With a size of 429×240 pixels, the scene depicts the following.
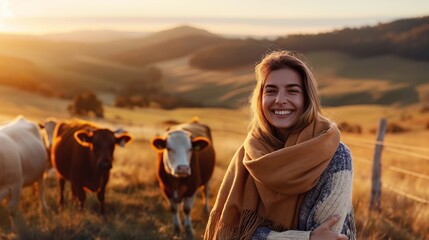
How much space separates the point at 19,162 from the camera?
7.20m

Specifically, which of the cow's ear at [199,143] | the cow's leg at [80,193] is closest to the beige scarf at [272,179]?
the cow's ear at [199,143]

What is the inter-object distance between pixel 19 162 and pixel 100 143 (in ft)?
3.85

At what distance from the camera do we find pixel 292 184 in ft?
9.29

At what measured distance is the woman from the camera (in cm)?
284

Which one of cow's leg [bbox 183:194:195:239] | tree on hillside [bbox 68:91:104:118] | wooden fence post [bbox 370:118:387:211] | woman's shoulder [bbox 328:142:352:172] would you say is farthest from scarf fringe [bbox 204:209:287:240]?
tree on hillside [bbox 68:91:104:118]

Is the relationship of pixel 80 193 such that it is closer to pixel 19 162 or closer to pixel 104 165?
pixel 104 165

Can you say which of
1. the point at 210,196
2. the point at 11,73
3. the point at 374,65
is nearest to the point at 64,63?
the point at 11,73

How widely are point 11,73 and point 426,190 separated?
210ft

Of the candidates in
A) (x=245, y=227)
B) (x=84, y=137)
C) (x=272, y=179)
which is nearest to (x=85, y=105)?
(x=84, y=137)

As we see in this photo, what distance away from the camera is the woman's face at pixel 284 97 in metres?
3.04

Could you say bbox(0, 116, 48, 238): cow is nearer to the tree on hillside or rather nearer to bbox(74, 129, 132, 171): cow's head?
bbox(74, 129, 132, 171): cow's head

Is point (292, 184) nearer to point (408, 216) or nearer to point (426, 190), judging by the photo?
point (408, 216)

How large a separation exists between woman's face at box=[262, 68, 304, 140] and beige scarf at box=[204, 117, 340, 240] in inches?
4.9

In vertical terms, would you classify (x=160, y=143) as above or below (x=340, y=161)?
below
